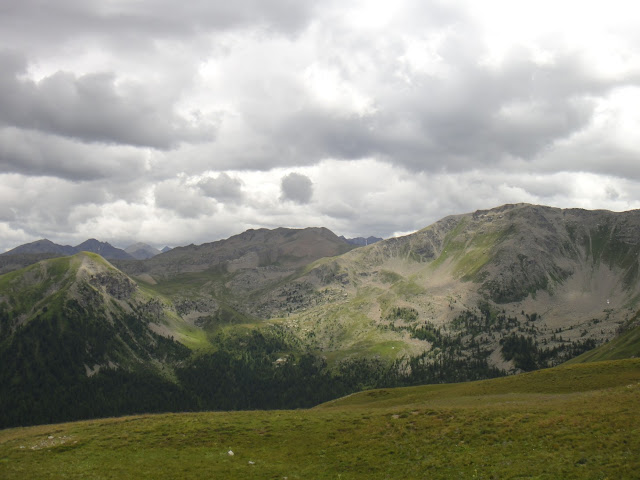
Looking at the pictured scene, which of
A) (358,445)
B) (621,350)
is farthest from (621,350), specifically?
(358,445)

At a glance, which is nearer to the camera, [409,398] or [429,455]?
[429,455]

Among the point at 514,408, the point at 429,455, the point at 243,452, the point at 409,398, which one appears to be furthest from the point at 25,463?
the point at 409,398

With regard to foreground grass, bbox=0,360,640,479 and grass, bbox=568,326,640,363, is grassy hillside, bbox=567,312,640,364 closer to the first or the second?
grass, bbox=568,326,640,363

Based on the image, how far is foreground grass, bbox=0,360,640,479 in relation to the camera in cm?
3431

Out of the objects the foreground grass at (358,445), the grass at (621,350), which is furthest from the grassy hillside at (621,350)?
the foreground grass at (358,445)

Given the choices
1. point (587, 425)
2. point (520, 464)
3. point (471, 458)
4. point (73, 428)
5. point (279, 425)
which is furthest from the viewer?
point (73, 428)

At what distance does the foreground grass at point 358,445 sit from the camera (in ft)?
113

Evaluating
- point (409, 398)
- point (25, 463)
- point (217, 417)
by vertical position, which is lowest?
point (409, 398)

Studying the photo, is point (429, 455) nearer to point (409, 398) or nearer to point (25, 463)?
point (25, 463)

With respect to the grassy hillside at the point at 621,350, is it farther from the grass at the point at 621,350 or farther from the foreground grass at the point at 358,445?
the foreground grass at the point at 358,445

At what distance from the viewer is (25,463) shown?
44.5m

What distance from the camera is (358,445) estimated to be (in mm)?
45469

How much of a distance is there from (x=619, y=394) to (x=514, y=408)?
1339 centimetres

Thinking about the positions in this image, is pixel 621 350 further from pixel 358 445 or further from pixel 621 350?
pixel 358 445
